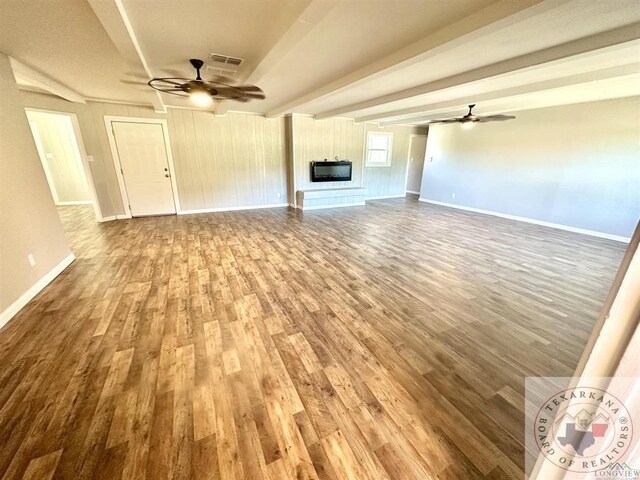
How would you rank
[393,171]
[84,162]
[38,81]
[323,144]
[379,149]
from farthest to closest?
[393,171], [379,149], [323,144], [84,162], [38,81]

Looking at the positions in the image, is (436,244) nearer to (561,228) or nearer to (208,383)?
(561,228)

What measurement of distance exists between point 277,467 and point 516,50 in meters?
4.03

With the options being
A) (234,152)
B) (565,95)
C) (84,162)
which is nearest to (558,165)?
(565,95)

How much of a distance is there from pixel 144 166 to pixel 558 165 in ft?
30.0

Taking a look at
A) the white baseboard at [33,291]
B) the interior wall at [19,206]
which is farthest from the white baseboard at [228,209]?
the interior wall at [19,206]

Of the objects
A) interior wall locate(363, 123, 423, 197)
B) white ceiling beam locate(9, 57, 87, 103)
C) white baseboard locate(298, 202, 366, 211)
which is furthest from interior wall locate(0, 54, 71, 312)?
interior wall locate(363, 123, 423, 197)

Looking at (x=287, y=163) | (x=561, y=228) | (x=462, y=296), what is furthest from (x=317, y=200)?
(x=561, y=228)

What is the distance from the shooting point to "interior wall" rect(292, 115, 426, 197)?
6.83 m

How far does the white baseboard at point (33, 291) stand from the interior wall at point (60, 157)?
15.6 feet

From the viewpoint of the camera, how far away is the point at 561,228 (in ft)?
17.9

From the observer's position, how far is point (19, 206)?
2609mm

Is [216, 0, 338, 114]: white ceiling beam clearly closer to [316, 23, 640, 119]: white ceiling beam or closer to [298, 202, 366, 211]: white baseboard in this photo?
[316, 23, 640, 119]: white ceiling beam

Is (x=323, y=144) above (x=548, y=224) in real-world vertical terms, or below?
above

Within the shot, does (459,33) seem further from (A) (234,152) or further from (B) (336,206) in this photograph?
(A) (234,152)
